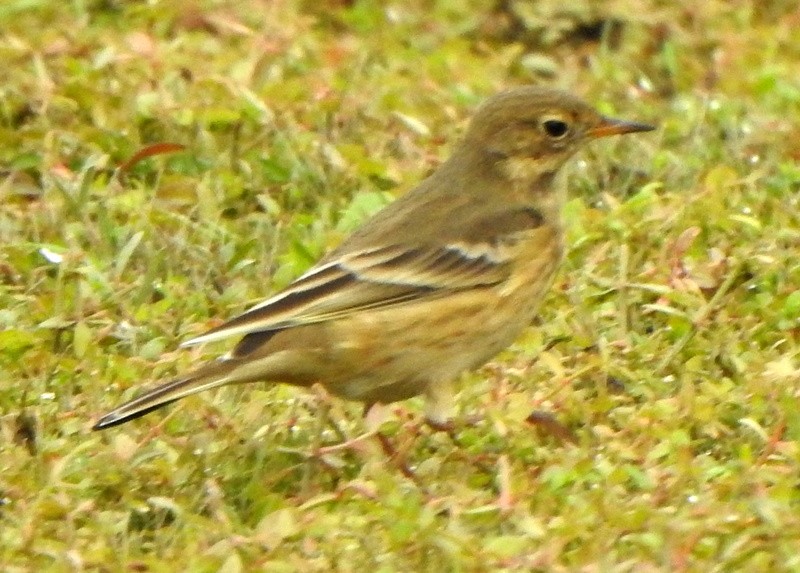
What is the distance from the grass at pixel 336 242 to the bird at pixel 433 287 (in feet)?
0.75

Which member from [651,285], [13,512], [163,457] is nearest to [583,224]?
[651,285]

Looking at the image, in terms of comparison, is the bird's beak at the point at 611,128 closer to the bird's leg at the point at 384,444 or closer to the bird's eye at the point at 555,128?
the bird's eye at the point at 555,128

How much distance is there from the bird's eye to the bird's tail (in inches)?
69.1

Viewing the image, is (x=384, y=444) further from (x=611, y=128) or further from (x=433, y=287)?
(x=611, y=128)

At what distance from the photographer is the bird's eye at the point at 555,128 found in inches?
286

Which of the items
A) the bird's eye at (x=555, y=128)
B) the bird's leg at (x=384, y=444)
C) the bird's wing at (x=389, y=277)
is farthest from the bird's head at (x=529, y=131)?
the bird's leg at (x=384, y=444)

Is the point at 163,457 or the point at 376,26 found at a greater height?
the point at 163,457

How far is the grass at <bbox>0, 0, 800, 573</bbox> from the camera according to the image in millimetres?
5570

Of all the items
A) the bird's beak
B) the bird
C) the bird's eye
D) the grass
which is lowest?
the grass

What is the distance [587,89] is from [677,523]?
488cm

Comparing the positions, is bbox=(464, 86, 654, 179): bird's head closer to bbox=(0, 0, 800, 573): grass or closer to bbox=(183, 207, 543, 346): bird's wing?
bbox=(183, 207, 543, 346): bird's wing

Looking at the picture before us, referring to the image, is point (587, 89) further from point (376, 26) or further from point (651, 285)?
point (651, 285)

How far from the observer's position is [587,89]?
32.6ft

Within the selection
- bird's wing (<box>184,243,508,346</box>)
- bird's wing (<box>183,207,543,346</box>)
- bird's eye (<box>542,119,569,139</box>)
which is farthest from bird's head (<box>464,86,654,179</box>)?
bird's wing (<box>184,243,508,346</box>)
